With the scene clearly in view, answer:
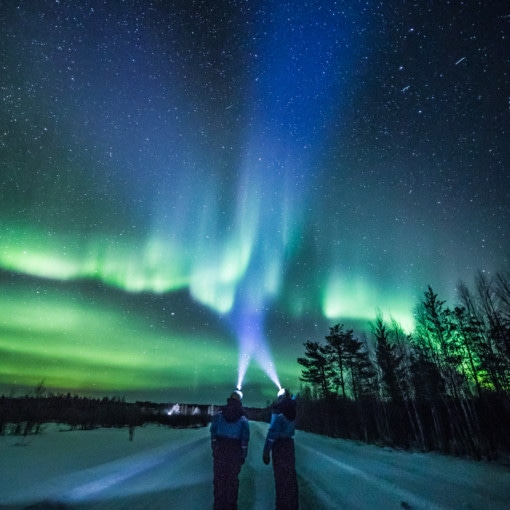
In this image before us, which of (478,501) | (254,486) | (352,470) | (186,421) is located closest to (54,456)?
(254,486)

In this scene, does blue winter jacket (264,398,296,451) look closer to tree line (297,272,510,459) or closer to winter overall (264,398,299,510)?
winter overall (264,398,299,510)

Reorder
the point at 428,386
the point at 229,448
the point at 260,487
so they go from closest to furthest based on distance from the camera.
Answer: the point at 229,448 → the point at 260,487 → the point at 428,386

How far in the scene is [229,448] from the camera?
5477mm

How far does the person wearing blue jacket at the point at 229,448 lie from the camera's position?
17.2 feet

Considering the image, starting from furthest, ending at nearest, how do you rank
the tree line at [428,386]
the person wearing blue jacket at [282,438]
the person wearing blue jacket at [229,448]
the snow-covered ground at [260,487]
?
the tree line at [428,386] → the snow-covered ground at [260,487] → the person wearing blue jacket at [282,438] → the person wearing blue jacket at [229,448]

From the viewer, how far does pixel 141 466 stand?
Result: 452 inches

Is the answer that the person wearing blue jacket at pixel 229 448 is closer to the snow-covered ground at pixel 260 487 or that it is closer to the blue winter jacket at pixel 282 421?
the blue winter jacket at pixel 282 421

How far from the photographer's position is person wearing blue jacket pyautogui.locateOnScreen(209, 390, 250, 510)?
5.25 metres

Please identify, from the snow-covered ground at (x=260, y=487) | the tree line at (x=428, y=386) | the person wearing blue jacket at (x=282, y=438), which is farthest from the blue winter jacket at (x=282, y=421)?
the tree line at (x=428, y=386)

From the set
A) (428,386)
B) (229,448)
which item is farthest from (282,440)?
(428,386)

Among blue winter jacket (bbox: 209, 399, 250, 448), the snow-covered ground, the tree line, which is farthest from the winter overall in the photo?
the tree line

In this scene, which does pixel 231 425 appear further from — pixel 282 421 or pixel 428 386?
pixel 428 386

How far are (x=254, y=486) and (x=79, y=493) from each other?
13.6ft

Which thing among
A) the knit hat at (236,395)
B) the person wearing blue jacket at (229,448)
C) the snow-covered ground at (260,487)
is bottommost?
the snow-covered ground at (260,487)
